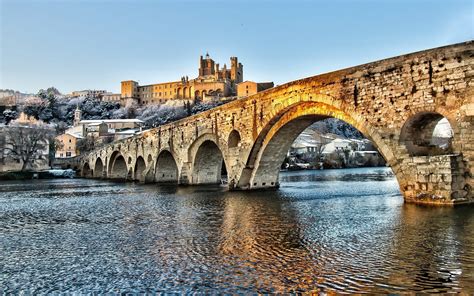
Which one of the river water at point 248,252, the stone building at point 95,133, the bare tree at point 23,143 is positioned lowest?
the river water at point 248,252

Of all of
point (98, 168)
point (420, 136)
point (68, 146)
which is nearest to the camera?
point (420, 136)

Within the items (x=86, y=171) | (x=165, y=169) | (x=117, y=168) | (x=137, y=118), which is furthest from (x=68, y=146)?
(x=165, y=169)

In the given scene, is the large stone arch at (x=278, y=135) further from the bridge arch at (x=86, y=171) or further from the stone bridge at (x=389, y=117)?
the bridge arch at (x=86, y=171)

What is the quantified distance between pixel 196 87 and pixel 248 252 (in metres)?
114

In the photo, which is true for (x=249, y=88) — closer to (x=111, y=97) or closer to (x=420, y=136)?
(x=111, y=97)

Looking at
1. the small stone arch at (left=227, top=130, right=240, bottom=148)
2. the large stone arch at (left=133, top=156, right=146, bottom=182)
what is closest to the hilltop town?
the large stone arch at (left=133, top=156, right=146, bottom=182)

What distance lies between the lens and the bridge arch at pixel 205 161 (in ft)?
92.5

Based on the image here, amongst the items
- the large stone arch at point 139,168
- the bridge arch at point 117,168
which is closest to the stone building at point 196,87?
the bridge arch at point 117,168

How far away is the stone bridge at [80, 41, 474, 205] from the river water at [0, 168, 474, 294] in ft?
4.18

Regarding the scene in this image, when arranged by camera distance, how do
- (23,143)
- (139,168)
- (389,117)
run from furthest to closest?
1. (23,143)
2. (139,168)
3. (389,117)

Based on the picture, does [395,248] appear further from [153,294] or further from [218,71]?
[218,71]

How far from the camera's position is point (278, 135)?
66.8ft

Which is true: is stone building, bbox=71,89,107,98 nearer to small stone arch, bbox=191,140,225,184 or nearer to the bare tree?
the bare tree

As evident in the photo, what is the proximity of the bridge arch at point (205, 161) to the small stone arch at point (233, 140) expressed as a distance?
3.71 meters
